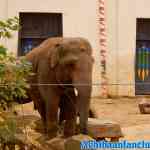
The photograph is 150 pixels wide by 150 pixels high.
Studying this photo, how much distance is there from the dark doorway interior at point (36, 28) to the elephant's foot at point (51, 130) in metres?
9.53

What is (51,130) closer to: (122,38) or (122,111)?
(122,111)

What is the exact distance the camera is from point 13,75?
4.96 meters

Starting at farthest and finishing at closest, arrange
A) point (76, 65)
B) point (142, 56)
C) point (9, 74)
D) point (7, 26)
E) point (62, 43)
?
point (142, 56) → point (62, 43) → point (76, 65) → point (9, 74) → point (7, 26)

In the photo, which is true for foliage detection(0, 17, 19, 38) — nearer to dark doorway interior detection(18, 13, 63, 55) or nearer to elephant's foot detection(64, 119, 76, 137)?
elephant's foot detection(64, 119, 76, 137)

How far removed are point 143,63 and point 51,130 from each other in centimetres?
1015

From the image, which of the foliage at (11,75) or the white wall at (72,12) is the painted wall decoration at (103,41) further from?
the foliage at (11,75)

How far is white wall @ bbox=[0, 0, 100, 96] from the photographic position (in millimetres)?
18297

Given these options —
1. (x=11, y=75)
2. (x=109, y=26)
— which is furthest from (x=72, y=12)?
(x=11, y=75)

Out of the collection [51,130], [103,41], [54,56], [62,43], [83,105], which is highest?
[103,41]

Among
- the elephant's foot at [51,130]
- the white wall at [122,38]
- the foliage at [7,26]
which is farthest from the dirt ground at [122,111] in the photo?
the foliage at [7,26]

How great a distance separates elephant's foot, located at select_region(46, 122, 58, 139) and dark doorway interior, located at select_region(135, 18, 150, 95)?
985cm

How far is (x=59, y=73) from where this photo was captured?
29.1 ft

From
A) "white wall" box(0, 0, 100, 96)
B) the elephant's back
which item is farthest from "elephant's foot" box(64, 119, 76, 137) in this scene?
"white wall" box(0, 0, 100, 96)

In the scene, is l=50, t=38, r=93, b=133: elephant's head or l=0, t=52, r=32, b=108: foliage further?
l=50, t=38, r=93, b=133: elephant's head
